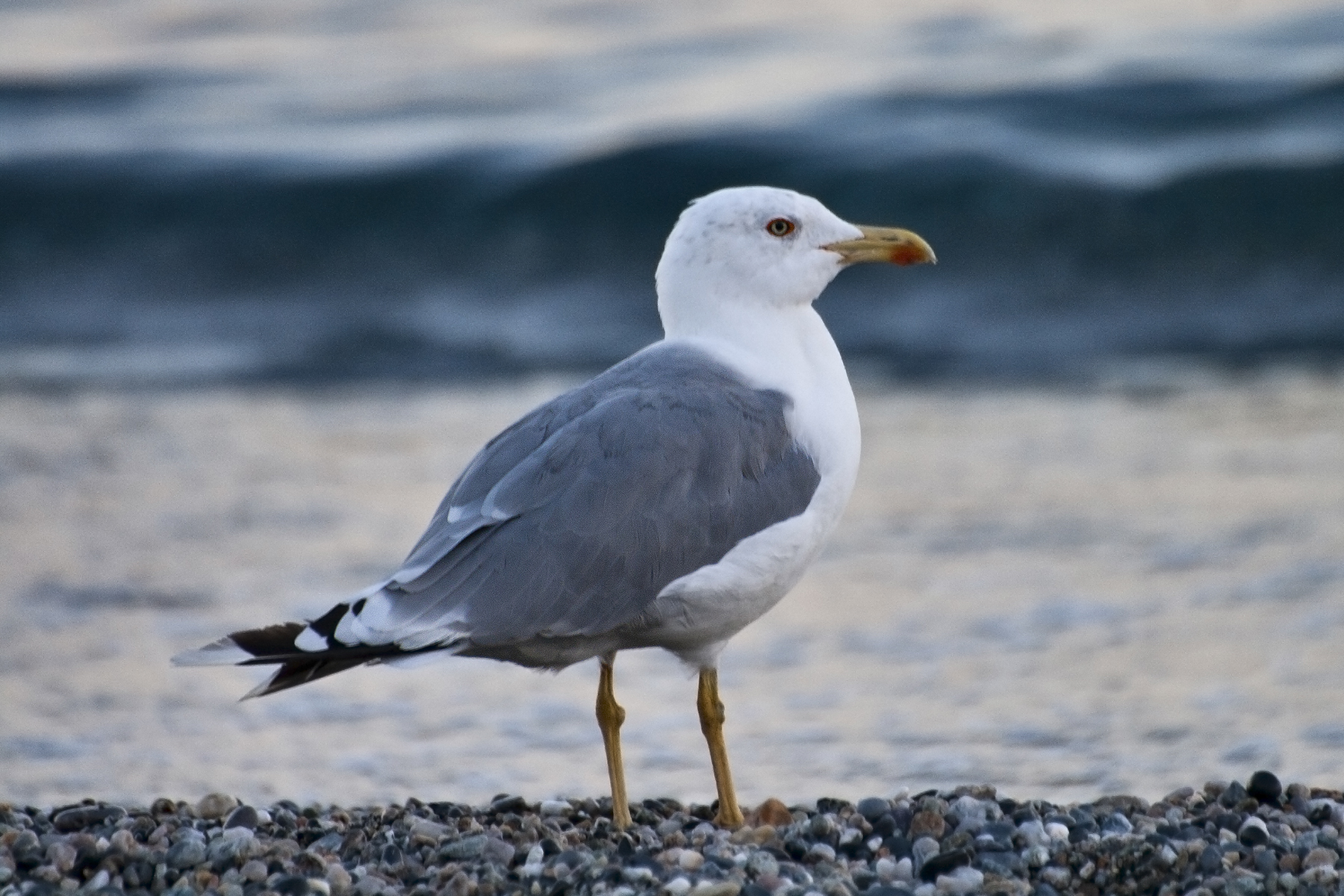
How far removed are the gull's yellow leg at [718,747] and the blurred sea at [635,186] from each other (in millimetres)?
5869

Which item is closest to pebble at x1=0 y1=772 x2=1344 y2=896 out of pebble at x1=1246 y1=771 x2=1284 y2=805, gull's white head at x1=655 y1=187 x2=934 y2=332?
pebble at x1=1246 y1=771 x2=1284 y2=805

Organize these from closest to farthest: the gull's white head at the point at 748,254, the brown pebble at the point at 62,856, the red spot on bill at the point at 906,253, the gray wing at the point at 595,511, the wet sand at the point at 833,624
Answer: the brown pebble at the point at 62,856 < the gray wing at the point at 595,511 < the gull's white head at the point at 748,254 < the red spot on bill at the point at 906,253 < the wet sand at the point at 833,624

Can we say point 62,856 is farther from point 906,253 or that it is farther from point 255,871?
point 906,253

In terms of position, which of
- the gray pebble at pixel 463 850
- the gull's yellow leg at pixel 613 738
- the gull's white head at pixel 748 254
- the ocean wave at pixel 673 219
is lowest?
the gray pebble at pixel 463 850

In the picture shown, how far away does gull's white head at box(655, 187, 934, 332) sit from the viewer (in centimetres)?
497

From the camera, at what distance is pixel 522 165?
1431cm

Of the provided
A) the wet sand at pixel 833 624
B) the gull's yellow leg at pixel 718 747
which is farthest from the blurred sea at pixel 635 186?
the gull's yellow leg at pixel 718 747

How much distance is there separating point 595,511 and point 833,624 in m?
2.35

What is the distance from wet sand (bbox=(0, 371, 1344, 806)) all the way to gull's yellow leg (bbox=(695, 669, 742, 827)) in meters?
0.45

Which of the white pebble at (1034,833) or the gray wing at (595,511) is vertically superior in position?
the gray wing at (595,511)

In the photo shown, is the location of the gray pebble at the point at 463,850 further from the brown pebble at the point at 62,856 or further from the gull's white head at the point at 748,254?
the gull's white head at the point at 748,254

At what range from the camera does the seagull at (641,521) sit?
421 centimetres

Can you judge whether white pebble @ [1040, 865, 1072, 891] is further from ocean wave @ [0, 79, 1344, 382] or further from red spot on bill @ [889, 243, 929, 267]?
ocean wave @ [0, 79, 1344, 382]

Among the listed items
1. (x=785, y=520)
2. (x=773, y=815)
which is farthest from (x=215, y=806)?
(x=785, y=520)
